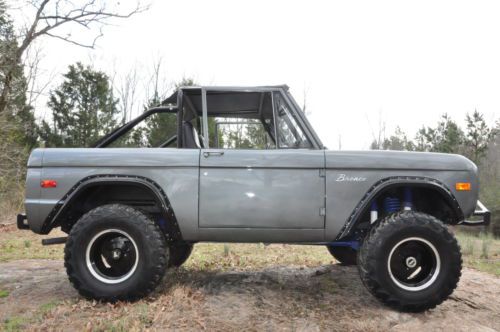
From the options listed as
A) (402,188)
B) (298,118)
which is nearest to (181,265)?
(298,118)

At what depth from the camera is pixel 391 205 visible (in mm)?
3703

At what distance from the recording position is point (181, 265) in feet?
16.5

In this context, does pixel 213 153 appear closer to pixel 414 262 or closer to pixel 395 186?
pixel 395 186

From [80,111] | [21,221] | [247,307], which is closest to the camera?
[247,307]

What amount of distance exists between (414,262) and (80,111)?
72.0 feet

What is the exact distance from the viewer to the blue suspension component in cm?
370

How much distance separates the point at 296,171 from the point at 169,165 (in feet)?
3.92

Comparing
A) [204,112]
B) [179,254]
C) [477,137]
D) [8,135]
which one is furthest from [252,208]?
[477,137]

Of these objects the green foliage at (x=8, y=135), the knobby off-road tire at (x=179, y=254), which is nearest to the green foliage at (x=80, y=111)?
the green foliage at (x=8, y=135)

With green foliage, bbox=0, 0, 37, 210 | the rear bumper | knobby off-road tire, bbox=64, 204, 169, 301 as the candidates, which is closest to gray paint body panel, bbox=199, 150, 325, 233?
knobby off-road tire, bbox=64, 204, 169, 301

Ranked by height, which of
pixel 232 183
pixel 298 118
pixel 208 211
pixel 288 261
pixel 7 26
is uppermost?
pixel 7 26

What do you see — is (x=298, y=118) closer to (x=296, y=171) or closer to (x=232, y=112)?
(x=296, y=171)

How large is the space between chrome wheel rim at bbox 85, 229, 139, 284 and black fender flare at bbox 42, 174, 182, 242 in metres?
0.40

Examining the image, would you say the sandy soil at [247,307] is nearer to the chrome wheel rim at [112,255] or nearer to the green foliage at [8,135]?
the chrome wheel rim at [112,255]
